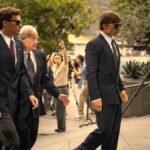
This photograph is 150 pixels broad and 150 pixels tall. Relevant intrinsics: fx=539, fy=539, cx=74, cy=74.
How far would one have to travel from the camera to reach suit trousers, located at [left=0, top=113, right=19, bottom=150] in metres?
5.71

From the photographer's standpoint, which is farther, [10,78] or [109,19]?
[109,19]

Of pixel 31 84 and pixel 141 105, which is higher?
pixel 31 84

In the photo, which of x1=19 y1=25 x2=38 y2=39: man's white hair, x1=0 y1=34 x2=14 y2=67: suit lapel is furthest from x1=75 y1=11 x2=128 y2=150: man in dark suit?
x1=0 y1=34 x2=14 y2=67: suit lapel

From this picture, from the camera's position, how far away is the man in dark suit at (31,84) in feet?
20.4

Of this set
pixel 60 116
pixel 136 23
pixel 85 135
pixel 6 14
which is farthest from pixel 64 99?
Answer: pixel 136 23

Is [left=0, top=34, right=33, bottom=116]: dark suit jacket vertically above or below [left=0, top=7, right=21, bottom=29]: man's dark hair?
below

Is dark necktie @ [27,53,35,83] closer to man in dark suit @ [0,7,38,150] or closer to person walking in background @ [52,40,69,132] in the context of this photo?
man in dark suit @ [0,7,38,150]

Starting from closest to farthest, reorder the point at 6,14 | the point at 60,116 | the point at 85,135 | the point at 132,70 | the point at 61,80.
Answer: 1. the point at 6,14
2. the point at 85,135
3. the point at 60,116
4. the point at 61,80
5. the point at 132,70

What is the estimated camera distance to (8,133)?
225 inches

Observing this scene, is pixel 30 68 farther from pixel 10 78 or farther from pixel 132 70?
pixel 132 70

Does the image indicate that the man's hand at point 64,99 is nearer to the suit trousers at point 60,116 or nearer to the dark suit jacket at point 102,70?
the dark suit jacket at point 102,70

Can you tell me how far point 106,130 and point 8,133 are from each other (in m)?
1.22

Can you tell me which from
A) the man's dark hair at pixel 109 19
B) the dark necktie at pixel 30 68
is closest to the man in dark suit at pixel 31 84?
the dark necktie at pixel 30 68

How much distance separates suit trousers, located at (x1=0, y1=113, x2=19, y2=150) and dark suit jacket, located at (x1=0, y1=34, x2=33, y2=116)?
0.11 meters
